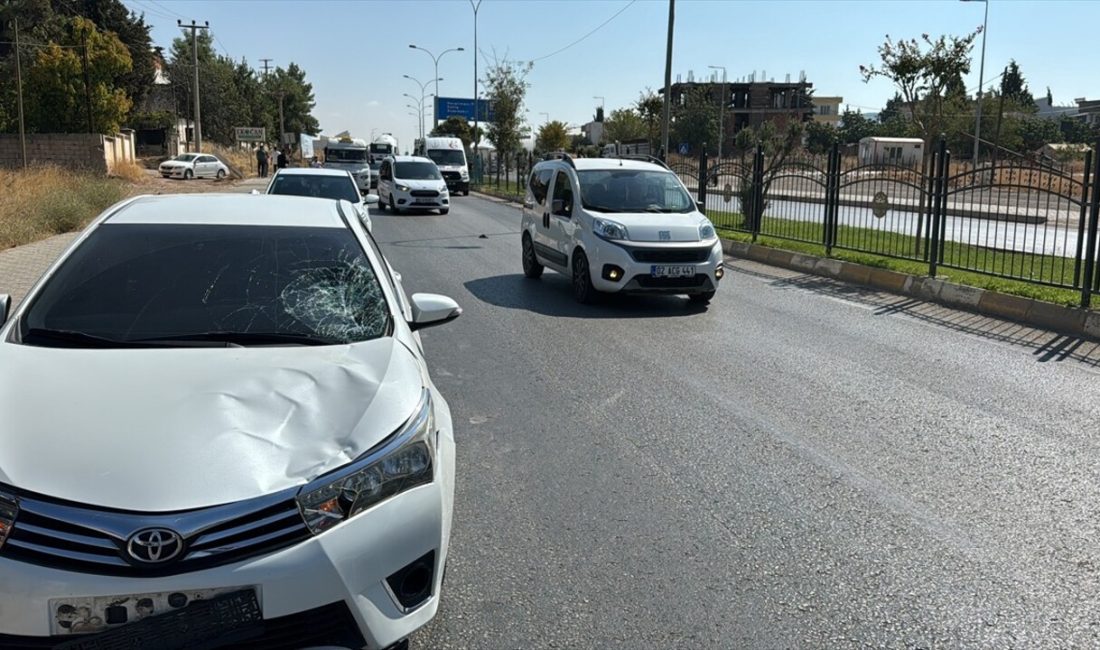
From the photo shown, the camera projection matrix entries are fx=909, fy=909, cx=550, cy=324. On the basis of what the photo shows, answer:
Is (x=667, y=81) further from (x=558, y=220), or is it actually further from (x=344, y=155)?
(x=344, y=155)

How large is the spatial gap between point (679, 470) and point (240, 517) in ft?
10.3

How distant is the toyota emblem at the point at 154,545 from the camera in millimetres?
2486

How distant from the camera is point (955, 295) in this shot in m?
11.6

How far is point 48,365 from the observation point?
132 inches

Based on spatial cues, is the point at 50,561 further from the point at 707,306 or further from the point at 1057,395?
the point at 707,306

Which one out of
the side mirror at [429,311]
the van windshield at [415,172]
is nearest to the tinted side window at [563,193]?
the side mirror at [429,311]

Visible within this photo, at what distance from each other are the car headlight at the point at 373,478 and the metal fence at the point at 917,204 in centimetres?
902

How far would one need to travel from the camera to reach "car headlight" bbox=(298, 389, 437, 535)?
8.86 feet

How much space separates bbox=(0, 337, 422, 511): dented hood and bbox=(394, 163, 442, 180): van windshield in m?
25.3

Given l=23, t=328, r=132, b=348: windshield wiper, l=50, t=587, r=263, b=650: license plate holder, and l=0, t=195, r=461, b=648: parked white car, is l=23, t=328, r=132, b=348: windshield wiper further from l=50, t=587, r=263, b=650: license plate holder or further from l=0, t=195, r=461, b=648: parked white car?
l=50, t=587, r=263, b=650: license plate holder

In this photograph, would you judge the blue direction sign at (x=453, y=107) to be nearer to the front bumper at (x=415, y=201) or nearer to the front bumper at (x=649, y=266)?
the front bumper at (x=415, y=201)

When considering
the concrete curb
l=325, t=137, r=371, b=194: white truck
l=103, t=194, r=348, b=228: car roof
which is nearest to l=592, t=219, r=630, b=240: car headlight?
the concrete curb

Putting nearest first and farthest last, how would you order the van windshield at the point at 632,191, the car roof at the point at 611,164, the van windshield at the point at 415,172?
the van windshield at the point at 632,191 < the car roof at the point at 611,164 < the van windshield at the point at 415,172

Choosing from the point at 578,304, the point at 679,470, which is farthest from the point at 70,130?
the point at 679,470
